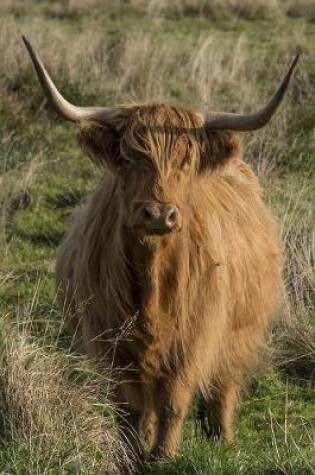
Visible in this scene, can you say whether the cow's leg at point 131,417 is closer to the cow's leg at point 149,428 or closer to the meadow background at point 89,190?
the meadow background at point 89,190

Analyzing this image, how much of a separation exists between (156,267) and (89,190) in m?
3.56

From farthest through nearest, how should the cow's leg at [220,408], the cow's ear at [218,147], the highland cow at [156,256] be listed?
the cow's leg at [220,408] → the cow's ear at [218,147] → the highland cow at [156,256]

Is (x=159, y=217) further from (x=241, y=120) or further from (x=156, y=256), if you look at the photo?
(x=241, y=120)

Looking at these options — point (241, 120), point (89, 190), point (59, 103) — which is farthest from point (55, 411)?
point (89, 190)

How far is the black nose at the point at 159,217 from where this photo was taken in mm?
3500

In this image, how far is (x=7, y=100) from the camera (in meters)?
9.13

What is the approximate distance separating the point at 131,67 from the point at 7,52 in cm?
126

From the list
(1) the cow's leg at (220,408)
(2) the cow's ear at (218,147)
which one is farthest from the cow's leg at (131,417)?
(2) the cow's ear at (218,147)

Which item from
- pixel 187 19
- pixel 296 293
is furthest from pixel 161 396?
pixel 187 19

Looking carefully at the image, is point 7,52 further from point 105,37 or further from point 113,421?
point 113,421

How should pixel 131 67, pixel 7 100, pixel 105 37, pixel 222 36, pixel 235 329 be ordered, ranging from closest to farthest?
pixel 235 329, pixel 7 100, pixel 131 67, pixel 105 37, pixel 222 36

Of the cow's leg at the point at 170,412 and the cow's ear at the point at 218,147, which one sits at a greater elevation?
the cow's ear at the point at 218,147

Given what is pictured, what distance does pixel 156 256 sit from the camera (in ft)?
12.5

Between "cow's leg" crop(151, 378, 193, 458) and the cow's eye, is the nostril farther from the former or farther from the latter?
"cow's leg" crop(151, 378, 193, 458)
